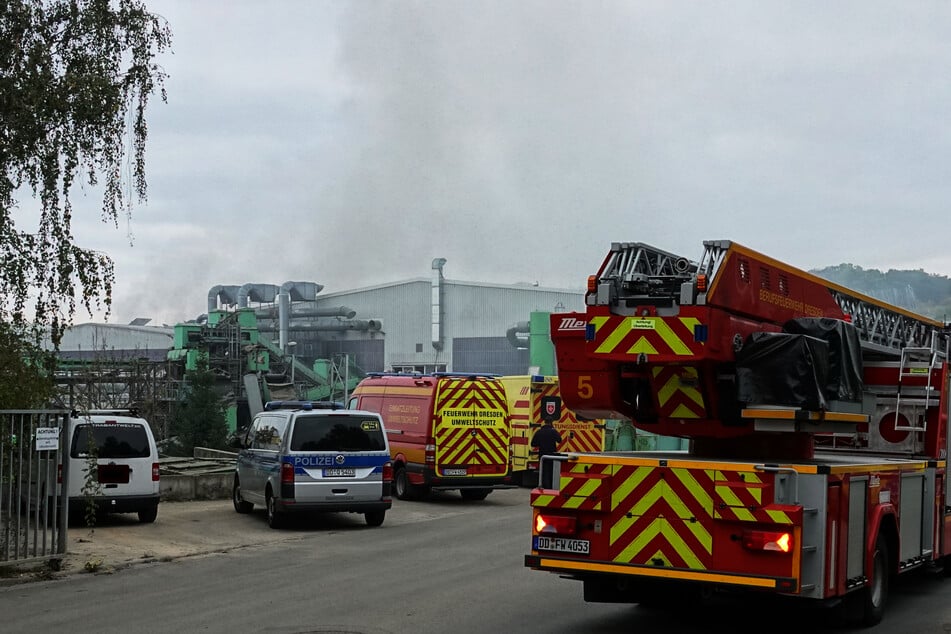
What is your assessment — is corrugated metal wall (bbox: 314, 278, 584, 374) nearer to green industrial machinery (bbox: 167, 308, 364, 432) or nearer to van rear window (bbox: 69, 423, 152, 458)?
green industrial machinery (bbox: 167, 308, 364, 432)

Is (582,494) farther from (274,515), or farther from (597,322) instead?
(274,515)

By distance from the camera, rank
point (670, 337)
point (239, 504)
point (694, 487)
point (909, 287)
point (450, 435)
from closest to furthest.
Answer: point (694, 487) → point (670, 337) → point (239, 504) → point (450, 435) → point (909, 287)

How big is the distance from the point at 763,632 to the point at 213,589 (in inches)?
223

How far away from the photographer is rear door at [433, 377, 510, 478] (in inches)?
867

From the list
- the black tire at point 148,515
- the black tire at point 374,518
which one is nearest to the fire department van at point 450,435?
the black tire at point 374,518

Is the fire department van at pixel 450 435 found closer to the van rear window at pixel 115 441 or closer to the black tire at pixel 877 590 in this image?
the van rear window at pixel 115 441

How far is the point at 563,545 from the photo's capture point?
927cm

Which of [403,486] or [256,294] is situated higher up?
[256,294]

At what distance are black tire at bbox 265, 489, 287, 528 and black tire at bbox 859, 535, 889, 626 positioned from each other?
10042mm

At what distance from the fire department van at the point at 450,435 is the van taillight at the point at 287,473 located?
507 centimetres

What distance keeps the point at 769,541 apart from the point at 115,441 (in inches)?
479

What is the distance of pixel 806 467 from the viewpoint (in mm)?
8477

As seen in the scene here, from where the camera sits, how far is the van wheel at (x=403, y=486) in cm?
2277

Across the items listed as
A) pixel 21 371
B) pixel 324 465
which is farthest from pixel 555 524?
pixel 324 465
